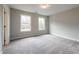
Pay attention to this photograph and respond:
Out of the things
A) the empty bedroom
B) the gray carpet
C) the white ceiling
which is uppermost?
the white ceiling

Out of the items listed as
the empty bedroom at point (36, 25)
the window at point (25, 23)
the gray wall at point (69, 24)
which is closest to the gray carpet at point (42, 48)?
the empty bedroom at point (36, 25)

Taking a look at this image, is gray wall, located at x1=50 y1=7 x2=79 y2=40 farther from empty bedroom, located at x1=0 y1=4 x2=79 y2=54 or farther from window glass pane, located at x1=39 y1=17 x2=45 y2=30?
window glass pane, located at x1=39 y1=17 x2=45 y2=30

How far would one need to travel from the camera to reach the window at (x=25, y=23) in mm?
5875

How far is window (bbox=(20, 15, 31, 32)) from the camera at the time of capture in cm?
588

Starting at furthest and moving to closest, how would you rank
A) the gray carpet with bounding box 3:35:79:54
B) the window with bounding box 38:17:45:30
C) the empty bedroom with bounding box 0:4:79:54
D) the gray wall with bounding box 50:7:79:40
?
1. the window with bounding box 38:17:45:30
2. the gray wall with bounding box 50:7:79:40
3. the empty bedroom with bounding box 0:4:79:54
4. the gray carpet with bounding box 3:35:79:54

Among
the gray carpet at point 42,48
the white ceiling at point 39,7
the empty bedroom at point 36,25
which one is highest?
the white ceiling at point 39,7

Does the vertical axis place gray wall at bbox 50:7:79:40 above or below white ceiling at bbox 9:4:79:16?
below

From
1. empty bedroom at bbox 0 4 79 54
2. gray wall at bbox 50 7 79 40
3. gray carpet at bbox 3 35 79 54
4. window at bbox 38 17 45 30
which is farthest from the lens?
window at bbox 38 17 45 30

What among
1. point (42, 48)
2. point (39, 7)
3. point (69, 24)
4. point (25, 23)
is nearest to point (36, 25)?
point (25, 23)

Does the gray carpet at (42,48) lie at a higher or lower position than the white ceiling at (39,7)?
lower

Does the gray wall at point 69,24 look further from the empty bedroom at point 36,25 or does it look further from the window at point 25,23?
the window at point 25,23

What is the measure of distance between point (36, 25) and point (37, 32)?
29.4 inches

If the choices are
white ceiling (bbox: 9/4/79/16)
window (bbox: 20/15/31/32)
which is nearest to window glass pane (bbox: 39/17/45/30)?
window (bbox: 20/15/31/32)

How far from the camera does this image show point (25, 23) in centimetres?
610
